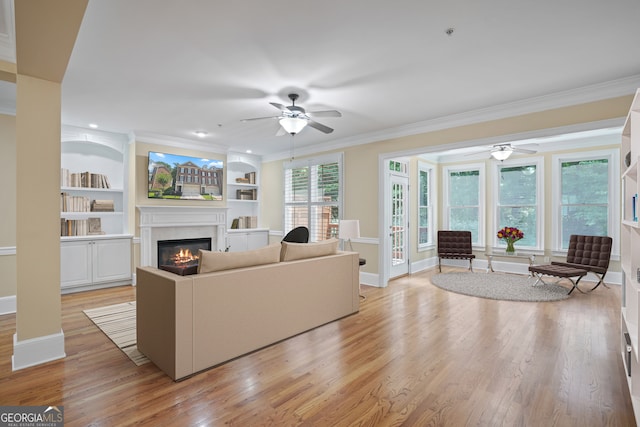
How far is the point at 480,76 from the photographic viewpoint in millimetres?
3451

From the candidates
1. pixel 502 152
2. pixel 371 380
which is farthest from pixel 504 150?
pixel 371 380

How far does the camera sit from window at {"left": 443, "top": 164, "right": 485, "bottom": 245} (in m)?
7.52

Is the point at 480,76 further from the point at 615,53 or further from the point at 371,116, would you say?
the point at 371,116

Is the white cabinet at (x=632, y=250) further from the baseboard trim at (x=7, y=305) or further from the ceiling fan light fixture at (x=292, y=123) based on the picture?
the baseboard trim at (x=7, y=305)

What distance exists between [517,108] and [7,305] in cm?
718

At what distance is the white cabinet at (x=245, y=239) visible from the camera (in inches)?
290

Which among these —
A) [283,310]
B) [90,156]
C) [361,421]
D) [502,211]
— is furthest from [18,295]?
[502,211]

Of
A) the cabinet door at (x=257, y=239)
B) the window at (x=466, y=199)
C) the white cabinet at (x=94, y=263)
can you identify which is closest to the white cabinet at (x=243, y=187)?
the cabinet door at (x=257, y=239)

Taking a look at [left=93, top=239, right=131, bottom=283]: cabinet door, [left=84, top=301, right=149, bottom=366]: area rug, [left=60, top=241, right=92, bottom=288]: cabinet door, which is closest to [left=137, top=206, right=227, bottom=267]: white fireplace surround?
[left=93, top=239, right=131, bottom=283]: cabinet door

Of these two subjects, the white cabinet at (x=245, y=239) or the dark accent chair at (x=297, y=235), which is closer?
the dark accent chair at (x=297, y=235)

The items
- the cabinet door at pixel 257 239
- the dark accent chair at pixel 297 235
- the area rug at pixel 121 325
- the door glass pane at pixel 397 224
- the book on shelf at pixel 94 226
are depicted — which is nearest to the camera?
the area rug at pixel 121 325

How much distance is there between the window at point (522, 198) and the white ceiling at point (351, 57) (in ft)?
10.5

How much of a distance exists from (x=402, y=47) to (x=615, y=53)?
2.00 meters

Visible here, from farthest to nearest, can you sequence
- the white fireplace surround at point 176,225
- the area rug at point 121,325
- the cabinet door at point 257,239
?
the cabinet door at point 257,239, the white fireplace surround at point 176,225, the area rug at point 121,325
